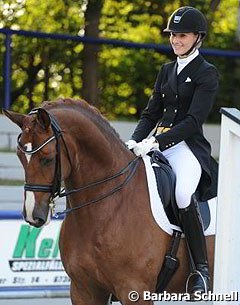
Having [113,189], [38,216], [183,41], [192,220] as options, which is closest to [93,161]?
[113,189]

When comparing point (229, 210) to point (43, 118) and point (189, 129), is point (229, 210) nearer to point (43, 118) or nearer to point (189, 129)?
point (189, 129)

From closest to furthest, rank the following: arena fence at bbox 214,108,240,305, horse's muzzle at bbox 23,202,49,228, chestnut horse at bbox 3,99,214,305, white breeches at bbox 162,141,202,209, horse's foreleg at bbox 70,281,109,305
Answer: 1. arena fence at bbox 214,108,240,305
2. horse's muzzle at bbox 23,202,49,228
3. chestnut horse at bbox 3,99,214,305
4. horse's foreleg at bbox 70,281,109,305
5. white breeches at bbox 162,141,202,209

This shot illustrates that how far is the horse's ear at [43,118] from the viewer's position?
4.86 m

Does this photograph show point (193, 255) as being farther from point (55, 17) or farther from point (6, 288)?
point (55, 17)

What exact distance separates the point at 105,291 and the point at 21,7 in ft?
29.8

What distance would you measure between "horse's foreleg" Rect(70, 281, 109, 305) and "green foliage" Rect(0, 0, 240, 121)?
27.1ft

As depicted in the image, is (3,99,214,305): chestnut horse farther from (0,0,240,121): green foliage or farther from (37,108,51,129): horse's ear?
(0,0,240,121): green foliage

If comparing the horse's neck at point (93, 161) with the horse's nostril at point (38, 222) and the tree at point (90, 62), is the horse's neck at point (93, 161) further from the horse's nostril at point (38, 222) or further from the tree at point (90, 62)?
the tree at point (90, 62)

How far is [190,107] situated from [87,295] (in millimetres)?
1371

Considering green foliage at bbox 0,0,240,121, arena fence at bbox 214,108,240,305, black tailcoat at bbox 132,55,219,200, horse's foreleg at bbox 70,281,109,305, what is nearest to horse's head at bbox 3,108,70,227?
horse's foreleg at bbox 70,281,109,305

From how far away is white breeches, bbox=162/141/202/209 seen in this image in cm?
537

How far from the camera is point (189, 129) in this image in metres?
5.46

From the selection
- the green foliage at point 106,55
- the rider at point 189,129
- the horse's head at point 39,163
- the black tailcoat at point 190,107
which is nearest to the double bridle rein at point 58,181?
the horse's head at point 39,163

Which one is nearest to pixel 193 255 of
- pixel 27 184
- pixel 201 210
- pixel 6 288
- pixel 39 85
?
pixel 201 210
